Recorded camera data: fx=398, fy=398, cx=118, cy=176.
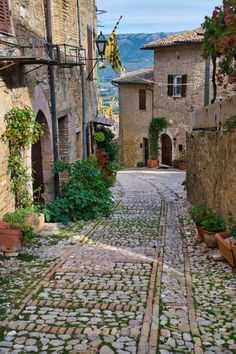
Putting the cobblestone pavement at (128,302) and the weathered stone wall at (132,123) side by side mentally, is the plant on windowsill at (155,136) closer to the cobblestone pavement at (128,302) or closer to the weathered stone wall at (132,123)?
the weathered stone wall at (132,123)

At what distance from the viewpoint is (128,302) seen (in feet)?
15.4

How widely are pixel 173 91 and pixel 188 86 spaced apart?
1.17 m

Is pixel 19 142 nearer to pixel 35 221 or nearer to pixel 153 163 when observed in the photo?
pixel 35 221

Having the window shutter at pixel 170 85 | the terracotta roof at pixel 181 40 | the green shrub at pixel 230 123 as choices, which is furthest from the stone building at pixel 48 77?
the window shutter at pixel 170 85

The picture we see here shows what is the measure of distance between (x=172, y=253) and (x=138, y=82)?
2110 cm

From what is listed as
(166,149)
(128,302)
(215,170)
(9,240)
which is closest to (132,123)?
(166,149)

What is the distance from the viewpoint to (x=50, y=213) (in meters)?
9.09

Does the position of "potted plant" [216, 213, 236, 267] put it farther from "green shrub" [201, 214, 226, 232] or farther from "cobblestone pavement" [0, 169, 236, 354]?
"green shrub" [201, 214, 226, 232]

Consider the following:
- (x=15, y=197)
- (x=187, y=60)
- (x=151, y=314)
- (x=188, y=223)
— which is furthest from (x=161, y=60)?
(x=151, y=314)

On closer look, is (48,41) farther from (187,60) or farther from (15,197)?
(187,60)

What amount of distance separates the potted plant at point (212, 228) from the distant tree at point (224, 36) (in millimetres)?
2414

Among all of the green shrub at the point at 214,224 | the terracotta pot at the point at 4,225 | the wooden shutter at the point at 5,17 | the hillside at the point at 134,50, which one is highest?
the hillside at the point at 134,50

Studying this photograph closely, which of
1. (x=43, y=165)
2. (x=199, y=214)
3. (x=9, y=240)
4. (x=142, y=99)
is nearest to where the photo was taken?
(x=9, y=240)

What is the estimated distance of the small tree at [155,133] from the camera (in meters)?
25.9
